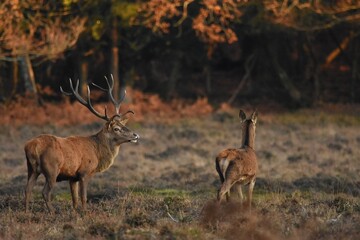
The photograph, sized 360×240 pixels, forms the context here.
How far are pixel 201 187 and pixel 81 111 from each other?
1292 centimetres

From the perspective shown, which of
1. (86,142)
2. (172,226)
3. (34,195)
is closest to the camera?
(172,226)

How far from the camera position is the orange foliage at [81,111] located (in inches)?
1148

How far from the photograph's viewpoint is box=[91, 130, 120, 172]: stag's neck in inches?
568

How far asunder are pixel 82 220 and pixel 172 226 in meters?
1.57

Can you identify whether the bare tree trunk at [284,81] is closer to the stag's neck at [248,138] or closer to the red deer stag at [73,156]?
the red deer stag at [73,156]

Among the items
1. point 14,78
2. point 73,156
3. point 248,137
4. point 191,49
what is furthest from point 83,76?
point 248,137

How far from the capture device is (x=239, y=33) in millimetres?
33406

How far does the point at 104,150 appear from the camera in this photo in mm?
14516

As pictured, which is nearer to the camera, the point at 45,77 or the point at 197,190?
the point at 197,190

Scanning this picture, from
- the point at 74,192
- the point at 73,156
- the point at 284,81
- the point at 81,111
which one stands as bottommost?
the point at 81,111

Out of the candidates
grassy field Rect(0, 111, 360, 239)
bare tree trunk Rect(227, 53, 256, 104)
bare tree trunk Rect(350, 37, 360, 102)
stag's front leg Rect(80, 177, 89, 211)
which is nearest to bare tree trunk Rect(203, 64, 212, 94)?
bare tree trunk Rect(227, 53, 256, 104)

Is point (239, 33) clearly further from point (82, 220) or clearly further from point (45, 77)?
point (82, 220)

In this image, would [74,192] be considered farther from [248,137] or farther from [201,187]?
[201,187]

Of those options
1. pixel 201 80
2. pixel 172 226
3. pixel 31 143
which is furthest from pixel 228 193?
pixel 201 80
